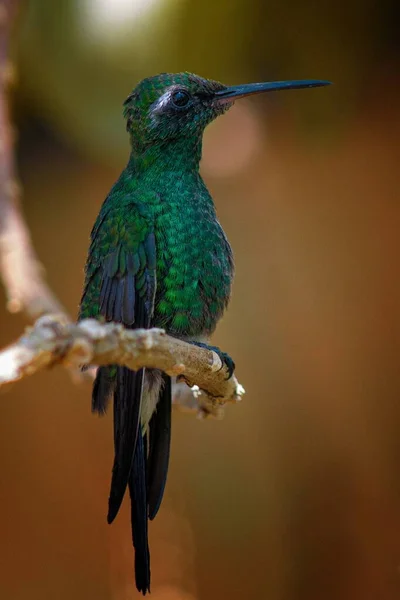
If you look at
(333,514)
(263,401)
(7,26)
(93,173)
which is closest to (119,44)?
(93,173)

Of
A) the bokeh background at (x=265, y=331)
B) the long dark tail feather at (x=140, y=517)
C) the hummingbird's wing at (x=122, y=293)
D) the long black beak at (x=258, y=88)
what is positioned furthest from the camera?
the bokeh background at (x=265, y=331)

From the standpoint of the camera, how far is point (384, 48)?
507cm

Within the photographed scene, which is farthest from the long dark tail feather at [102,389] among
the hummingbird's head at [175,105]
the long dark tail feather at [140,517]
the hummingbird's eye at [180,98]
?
the hummingbird's eye at [180,98]

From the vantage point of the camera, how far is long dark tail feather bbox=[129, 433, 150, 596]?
230cm

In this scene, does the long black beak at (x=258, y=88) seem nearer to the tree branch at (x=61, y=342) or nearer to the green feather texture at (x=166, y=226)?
the green feather texture at (x=166, y=226)

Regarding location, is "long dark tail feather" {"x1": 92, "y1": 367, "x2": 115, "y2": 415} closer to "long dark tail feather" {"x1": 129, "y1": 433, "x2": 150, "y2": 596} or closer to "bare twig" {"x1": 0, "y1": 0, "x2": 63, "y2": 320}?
"long dark tail feather" {"x1": 129, "y1": 433, "x2": 150, "y2": 596}

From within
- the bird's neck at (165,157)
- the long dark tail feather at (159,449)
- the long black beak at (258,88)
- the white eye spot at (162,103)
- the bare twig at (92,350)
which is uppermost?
the long black beak at (258,88)

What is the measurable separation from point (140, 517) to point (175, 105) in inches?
57.2

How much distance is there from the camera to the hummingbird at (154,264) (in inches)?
97.0

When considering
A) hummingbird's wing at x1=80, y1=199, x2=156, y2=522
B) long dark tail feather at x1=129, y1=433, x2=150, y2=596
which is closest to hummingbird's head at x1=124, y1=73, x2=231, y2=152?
hummingbird's wing at x1=80, y1=199, x2=156, y2=522

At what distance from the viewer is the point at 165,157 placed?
288 cm

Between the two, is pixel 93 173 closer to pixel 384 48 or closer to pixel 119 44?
pixel 119 44

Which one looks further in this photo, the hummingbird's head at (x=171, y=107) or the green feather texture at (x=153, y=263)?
the hummingbird's head at (x=171, y=107)

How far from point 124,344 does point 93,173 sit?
12.7ft
